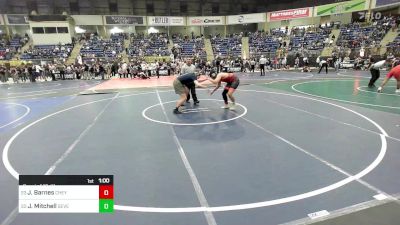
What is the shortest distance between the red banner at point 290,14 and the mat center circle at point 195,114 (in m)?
29.3

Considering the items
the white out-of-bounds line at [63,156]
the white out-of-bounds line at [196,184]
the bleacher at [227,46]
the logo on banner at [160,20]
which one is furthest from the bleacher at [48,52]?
the white out-of-bounds line at [196,184]

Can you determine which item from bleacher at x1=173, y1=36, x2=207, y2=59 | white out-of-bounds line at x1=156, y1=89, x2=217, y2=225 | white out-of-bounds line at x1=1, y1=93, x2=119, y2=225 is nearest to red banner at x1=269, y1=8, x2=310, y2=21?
bleacher at x1=173, y1=36, x2=207, y2=59

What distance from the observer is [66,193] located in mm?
2191

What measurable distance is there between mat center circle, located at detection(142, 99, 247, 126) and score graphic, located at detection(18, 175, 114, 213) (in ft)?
16.3

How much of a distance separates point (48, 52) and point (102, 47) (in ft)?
18.2

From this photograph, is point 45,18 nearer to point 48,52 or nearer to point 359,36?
point 48,52

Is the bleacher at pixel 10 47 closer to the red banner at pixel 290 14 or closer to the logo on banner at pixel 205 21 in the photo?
the logo on banner at pixel 205 21

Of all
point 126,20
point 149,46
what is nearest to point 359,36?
point 149,46

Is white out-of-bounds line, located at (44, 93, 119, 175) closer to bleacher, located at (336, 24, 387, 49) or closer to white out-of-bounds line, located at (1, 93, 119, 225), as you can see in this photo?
white out-of-bounds line, located at (1, 93, 119, 225)

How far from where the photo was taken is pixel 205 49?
1366 inches

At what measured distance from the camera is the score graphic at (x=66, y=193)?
2.17 metres

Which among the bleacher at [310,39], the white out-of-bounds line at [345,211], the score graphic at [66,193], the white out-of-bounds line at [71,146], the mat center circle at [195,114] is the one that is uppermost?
the bleacher at [310,39]

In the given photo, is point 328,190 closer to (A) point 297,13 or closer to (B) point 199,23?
(A) point 297,13

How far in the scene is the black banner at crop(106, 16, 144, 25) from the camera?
37062 mm
